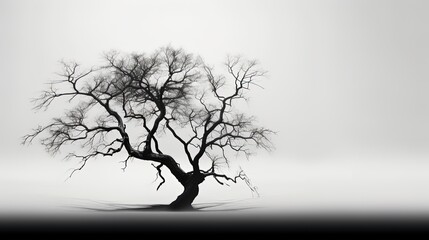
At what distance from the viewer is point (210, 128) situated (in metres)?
16.3

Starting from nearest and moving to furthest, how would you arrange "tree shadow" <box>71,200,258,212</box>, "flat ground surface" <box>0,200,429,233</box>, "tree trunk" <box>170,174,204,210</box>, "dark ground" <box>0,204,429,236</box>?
1. "dark ground" <box>0,204,429,236</box>
2. "flat ground surface" <box>0,200,429,233</box>
3. "tree shadow" <box>71,200,258,212</box>
4. "tree trunk" <box>170,174,204,210</box>

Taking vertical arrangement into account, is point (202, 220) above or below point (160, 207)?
below

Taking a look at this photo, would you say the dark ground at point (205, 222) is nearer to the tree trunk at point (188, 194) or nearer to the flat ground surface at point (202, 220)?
the flat ground surface at point (202, 220)

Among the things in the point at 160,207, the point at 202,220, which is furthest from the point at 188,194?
the point at 202,220

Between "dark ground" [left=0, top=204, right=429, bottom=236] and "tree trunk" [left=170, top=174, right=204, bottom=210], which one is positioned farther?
"tree trunk" [left=170, top=174, right=204, bottom=210]

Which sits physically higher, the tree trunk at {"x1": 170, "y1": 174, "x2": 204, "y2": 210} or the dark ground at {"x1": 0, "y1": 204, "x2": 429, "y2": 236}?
the tree trunk at {"x1": 170, "y1": 174, "x2": 204, "y2": 210}

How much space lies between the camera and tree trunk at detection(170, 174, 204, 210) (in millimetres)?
15828

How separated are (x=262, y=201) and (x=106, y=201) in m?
3.86

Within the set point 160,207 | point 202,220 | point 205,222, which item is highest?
point 160,207

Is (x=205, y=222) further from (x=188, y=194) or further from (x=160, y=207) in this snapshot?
(x=160, y=207)

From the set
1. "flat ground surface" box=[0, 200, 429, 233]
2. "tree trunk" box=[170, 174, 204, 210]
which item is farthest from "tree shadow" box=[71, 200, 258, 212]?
"tree trunk" box=[170, 174, 204, 210]

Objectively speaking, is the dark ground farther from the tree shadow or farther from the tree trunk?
the tree trunk

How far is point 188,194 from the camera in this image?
15.9 m

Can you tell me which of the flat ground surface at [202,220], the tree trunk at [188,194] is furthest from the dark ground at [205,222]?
the tree trunk at [188,194]
